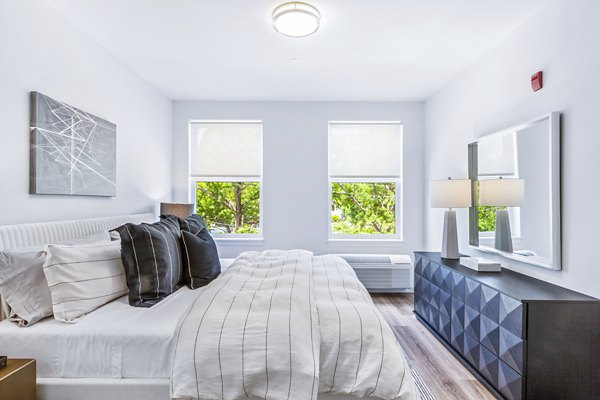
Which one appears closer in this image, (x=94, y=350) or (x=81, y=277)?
(x=94, y=350)

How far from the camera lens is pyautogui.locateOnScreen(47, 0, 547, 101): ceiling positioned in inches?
92.3

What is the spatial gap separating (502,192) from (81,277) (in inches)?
116

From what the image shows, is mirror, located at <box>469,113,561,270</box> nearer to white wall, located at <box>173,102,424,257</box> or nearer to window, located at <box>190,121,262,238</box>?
white wall, located at <box>173,102,424,257</box>

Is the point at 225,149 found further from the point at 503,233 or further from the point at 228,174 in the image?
the point at 503,233

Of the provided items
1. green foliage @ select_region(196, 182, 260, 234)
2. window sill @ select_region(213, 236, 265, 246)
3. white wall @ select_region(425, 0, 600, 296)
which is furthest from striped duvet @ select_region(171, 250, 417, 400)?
green foliage @ select_region(196, 182, 260, 234)

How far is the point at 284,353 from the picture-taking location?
1395 millimetres

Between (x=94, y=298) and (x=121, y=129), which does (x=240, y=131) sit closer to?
(x=121, y=129)

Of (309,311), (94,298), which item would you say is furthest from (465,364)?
(94,298)

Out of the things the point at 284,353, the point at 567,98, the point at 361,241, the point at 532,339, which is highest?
the point at 567,98

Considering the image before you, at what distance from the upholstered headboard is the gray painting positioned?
24 cm

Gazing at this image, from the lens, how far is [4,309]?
171 centimetres

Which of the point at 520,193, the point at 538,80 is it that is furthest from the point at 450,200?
the point at 538,80

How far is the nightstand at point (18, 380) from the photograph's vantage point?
133 cm

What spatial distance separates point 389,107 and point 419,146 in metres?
0.66
